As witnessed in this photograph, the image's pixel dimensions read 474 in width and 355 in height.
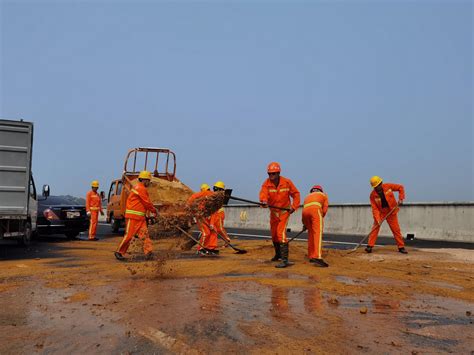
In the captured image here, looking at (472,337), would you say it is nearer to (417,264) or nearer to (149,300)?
(149,300)

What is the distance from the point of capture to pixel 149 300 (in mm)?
5562

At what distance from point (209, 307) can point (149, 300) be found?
824 millimetres

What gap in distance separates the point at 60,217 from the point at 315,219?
9.64 metres

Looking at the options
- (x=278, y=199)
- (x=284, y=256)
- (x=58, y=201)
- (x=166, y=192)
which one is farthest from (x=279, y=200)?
(x=58, y=201)

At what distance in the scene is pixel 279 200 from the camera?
349 inches

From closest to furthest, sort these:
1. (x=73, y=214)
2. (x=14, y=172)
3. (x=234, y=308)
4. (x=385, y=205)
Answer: (x=234, y=308), (x=14, y=172), (x=385, y=205), (x=73, y=214)

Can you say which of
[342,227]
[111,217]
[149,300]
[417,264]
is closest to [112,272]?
[149,300]

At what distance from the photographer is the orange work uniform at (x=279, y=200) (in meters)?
8.81

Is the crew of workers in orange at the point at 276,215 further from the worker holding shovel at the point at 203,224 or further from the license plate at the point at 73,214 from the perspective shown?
the license plate at the point at 73,214

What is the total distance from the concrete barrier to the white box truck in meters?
12.9

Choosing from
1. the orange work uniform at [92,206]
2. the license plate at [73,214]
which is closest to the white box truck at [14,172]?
the license plate at [73,214]

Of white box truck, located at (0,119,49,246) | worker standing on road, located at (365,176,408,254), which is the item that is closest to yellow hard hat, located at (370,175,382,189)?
worker standing on road, located at (365,176,408,254)

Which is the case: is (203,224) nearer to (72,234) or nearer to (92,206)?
(92,206)

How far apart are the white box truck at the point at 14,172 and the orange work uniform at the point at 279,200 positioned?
5.28 metres
